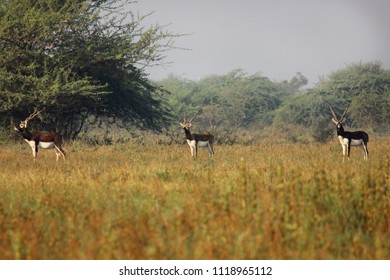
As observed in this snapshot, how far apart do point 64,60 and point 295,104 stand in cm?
3199

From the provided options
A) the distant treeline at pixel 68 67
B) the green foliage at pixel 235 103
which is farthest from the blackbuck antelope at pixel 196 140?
the green foliage at pixel 235 103

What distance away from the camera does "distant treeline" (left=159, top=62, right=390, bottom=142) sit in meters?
44.9

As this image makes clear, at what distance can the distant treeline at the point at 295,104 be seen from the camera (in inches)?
1768

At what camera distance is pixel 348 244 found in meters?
5.71

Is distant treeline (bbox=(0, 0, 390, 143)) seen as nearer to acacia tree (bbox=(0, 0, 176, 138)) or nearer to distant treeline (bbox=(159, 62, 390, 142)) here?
acacia tree (bbox=(0, 0, 176, 138))

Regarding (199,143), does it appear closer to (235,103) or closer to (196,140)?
(196,140)

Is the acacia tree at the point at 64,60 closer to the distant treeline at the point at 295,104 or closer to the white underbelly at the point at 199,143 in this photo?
the white underbelly at the point at 199,143

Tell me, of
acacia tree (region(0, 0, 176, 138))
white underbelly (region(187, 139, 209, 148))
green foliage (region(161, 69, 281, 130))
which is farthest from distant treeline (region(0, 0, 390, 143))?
green foliage (region(161, 69, 281, 130))

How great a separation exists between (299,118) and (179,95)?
1377 cm

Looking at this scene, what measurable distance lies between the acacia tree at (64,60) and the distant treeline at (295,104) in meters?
18.6

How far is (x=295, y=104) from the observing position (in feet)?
172

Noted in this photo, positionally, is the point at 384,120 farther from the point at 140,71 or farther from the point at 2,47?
the point at 2,47

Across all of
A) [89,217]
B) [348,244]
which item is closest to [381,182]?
[348,244]

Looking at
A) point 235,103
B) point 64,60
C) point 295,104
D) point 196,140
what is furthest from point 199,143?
point 235,103
